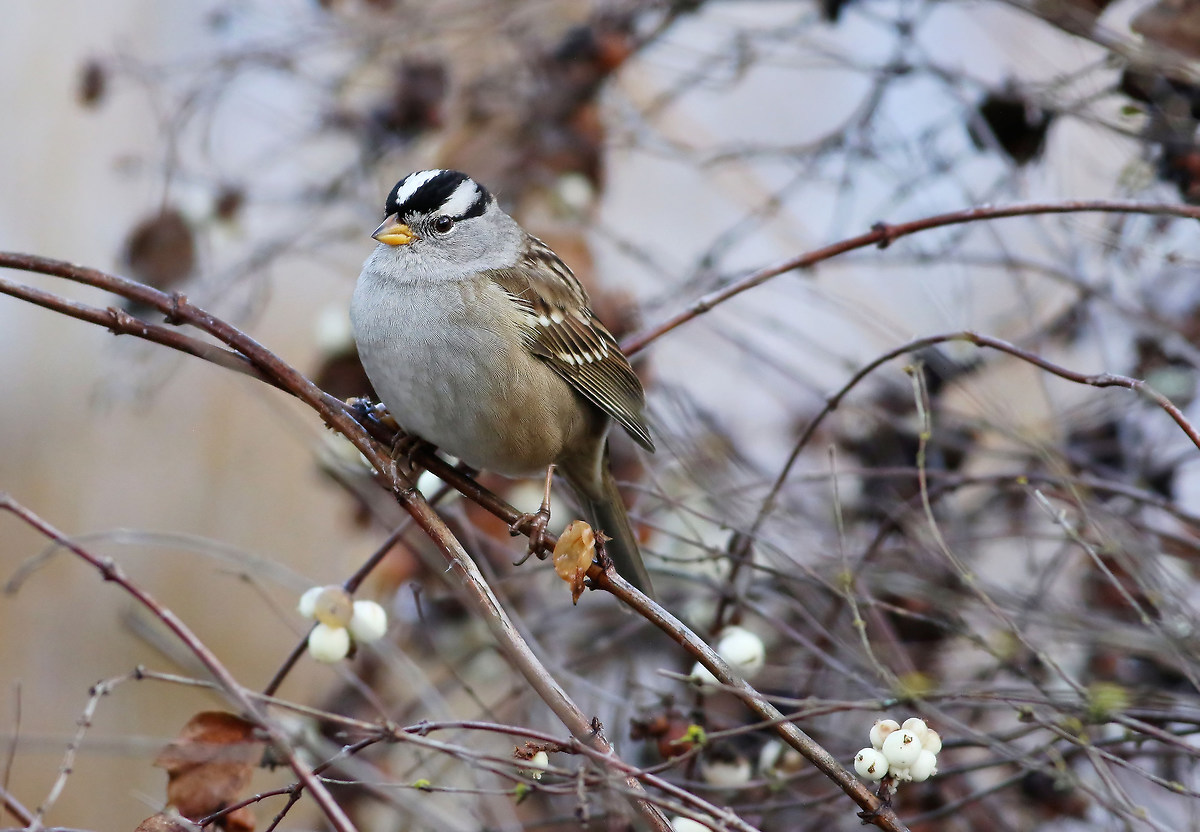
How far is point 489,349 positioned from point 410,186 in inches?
19.6

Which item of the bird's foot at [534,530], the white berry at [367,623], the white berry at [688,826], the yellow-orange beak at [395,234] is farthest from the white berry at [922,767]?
the yellow-orange beak at [395,234]

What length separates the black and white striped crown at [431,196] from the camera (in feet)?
8.88

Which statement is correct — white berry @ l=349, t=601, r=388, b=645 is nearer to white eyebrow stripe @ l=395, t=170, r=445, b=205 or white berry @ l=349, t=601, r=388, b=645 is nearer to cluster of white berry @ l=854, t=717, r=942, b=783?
cluster of white berry @ l=854, t=717, r=942, b=783

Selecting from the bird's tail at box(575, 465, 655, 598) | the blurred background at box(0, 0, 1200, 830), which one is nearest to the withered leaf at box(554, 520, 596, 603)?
the blurred background at box(0, 0, 1200, 830)

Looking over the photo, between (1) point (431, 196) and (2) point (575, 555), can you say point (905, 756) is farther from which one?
(1) point (431, 196)

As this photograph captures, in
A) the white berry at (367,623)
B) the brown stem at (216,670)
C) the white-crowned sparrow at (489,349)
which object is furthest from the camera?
the white-crowned sparrow at (489,349)

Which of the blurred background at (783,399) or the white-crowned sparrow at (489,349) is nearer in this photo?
the blurred background at (783,399)

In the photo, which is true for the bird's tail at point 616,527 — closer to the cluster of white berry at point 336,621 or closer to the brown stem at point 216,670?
the cluster of white berry at point 336,621

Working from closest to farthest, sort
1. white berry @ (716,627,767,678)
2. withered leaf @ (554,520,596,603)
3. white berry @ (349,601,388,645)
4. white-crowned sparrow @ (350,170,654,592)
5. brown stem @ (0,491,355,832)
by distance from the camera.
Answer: brown stem @ (0,491,355,832)
withered leaf @ (554,520,596,603)
white berry @ (349,601,388,645)
white berry @ (716,627,767,678)
white-crowned sparrow @ (350,170,654,592)

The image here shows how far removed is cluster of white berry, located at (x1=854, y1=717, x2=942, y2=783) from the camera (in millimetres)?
1662

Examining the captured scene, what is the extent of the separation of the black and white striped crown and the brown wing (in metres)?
0.20

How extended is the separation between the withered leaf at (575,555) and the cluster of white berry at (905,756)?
1.60 ft

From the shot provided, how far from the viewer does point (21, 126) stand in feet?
20.5

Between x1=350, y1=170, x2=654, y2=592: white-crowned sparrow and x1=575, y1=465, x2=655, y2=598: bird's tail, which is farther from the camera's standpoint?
x1=575, y1=465, x2=655, y2=598: bird's tail
